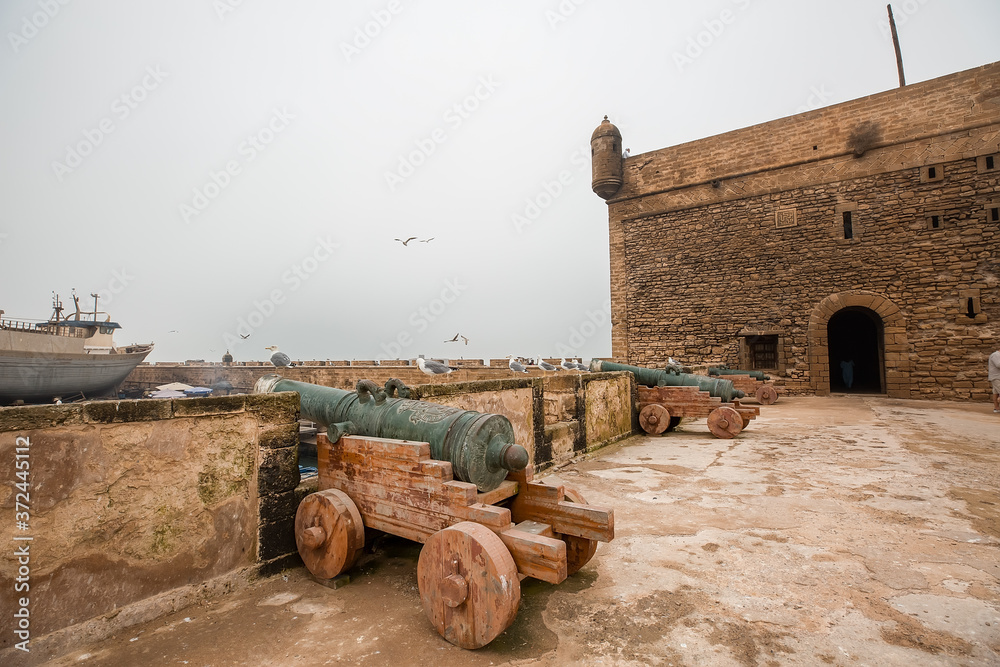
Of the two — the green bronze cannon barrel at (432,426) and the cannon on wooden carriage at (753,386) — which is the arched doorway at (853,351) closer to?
the cannon on wooden carriage at (753,386)

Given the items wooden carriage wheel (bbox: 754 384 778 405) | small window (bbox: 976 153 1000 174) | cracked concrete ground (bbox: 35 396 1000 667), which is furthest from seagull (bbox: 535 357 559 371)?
small window (bbox: 976 153 1000 174)

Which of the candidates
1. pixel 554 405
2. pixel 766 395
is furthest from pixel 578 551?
pixel 766 395

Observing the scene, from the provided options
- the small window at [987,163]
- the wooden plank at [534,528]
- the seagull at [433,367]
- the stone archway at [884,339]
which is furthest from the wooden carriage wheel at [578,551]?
the small window at [987,163]

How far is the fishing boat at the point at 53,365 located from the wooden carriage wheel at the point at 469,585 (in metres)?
17.0

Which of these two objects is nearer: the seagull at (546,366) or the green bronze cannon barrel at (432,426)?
the green bronze cannon barrel at (432,426)

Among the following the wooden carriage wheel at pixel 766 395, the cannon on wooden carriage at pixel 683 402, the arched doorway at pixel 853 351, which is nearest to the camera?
the cannon on wooden carriage at pixel 683 402

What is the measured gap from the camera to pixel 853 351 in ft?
53.4

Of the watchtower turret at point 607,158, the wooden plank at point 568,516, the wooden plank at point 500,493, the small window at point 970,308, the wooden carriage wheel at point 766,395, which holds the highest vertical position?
the watchtower turret at point 607,158

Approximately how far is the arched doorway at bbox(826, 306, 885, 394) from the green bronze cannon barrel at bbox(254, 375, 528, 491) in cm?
1687

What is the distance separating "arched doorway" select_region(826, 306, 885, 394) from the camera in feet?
51.0

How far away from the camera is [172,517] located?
7.18 feet

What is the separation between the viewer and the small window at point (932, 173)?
1112 cm

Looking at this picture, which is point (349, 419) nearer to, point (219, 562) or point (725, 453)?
point (219, 562)

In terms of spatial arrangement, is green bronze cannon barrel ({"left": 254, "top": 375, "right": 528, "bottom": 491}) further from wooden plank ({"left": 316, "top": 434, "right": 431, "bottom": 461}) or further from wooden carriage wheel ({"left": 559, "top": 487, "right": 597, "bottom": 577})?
wooden carriage wheel ({"left": 559, "top": 487, "right": 597, "bottom": 577})
